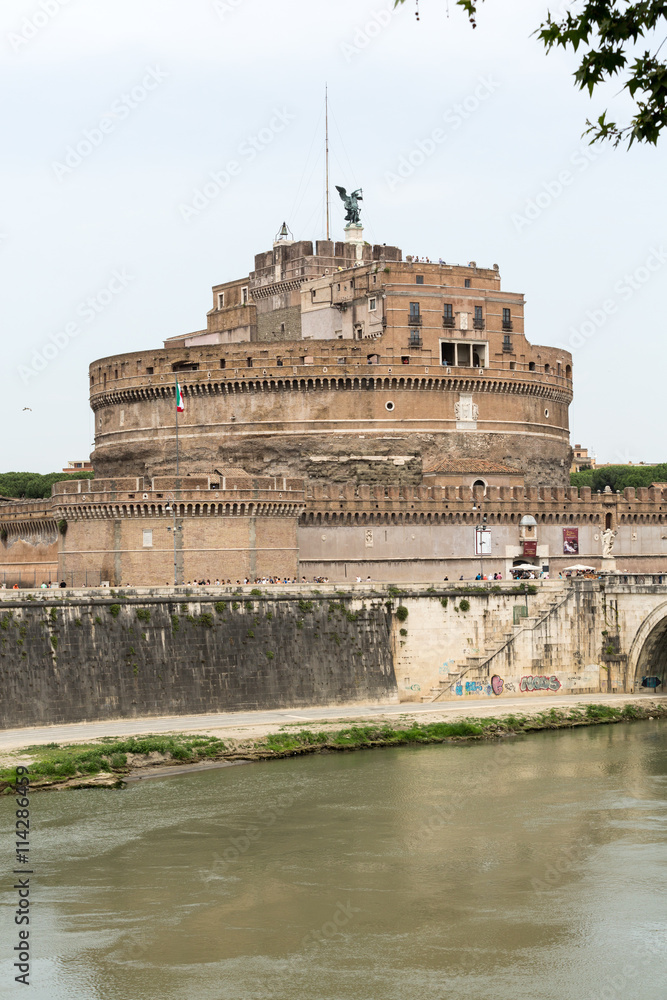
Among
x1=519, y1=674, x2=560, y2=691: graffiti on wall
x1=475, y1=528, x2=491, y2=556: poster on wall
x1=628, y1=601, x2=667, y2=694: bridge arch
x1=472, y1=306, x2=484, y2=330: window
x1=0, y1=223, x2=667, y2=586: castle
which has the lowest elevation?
x1=519, y1=674, x2=560, y2=691: graffiti on wall

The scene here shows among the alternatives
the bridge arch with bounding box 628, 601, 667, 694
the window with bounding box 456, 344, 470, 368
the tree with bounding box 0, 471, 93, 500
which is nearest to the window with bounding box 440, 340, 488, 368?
the window with bounding box 456, 344, 470, 368

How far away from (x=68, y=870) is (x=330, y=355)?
35.9 m

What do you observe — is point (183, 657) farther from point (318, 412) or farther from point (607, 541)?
point (607, 541)

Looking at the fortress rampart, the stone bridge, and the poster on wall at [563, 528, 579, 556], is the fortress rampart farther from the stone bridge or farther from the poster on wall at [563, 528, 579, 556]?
the stone bridge

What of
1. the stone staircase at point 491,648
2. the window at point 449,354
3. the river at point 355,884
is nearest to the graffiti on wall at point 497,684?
the stone staircase at point 491,648

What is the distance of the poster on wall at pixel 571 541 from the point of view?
57125mm

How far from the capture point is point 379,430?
2283 inches

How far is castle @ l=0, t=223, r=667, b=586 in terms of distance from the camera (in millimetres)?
53438

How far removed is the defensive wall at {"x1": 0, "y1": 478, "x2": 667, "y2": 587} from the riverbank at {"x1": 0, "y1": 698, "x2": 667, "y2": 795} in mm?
10800

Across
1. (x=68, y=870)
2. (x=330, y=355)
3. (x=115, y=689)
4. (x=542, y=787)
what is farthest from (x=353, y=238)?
(x=68, y=870)

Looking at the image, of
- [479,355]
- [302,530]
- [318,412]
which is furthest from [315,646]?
[479,355]

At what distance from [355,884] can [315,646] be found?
16537 mm

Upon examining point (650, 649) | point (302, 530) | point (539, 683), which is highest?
point (302, 530)

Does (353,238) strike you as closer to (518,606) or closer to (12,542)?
(12,542)
